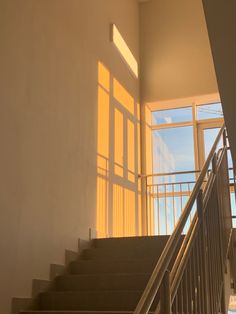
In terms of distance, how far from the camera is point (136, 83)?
888 centimetres

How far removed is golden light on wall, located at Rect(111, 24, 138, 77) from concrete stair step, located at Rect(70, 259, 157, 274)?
4.16 m

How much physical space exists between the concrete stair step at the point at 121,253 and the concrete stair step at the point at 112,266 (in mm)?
175

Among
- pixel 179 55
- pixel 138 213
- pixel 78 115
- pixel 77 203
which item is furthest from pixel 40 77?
pixel 179 55

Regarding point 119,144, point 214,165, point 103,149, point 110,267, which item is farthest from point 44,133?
point 119,144

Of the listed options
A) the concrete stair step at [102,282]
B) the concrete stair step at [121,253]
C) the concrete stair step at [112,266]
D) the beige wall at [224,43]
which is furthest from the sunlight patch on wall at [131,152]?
the beige wall at [224,43]

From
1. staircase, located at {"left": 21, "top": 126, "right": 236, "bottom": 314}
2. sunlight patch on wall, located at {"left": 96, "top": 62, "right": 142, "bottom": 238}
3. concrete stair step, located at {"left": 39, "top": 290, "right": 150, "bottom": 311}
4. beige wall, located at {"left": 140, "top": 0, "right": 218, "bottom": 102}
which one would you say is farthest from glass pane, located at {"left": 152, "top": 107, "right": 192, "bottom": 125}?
concrete stair step, located at {"left": 39, "top": 290, "right": 150, "bottom": 311}

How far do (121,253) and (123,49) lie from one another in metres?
4.31

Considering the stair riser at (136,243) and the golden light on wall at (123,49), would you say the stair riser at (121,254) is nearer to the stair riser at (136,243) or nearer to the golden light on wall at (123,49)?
the stair riser at (136,243)

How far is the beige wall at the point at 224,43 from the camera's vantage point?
2.32 metres

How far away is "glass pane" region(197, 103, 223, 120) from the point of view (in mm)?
8945

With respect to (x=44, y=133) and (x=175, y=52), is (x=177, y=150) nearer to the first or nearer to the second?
(x=175, y=52)

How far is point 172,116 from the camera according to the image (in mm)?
9281

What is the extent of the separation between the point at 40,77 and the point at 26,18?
2.18 ft

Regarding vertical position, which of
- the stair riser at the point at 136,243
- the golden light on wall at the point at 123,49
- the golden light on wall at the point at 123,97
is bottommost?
the stair riser at the point at 136,243
